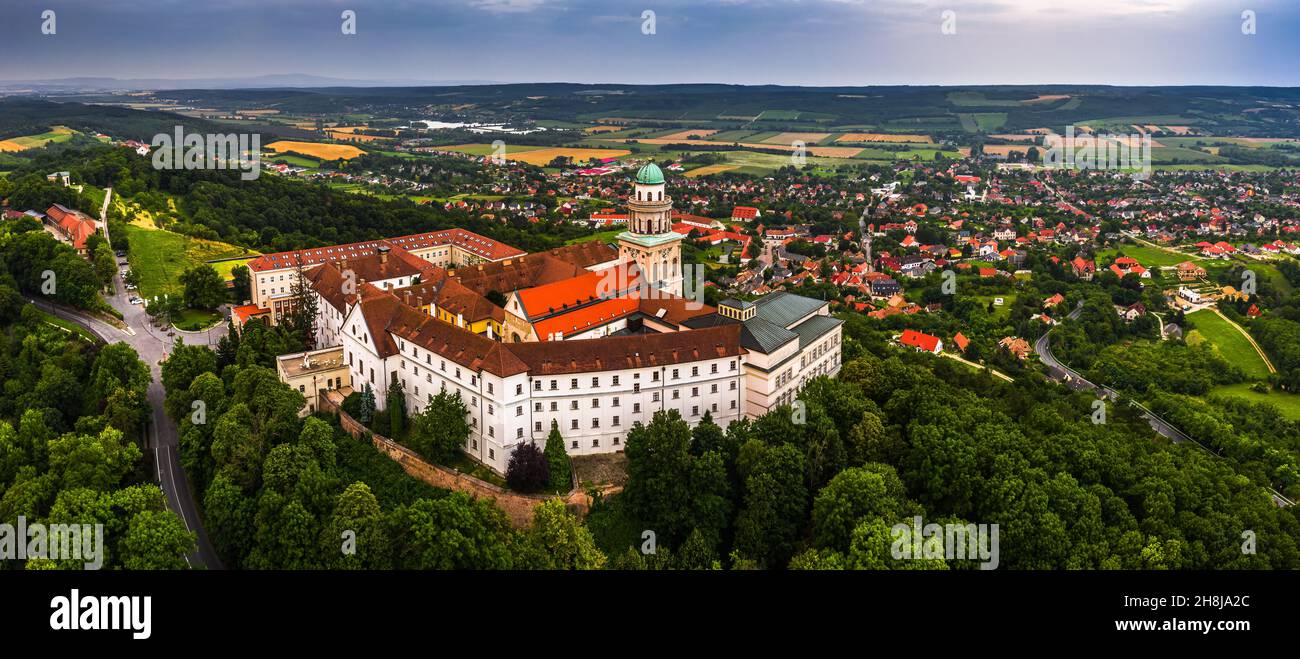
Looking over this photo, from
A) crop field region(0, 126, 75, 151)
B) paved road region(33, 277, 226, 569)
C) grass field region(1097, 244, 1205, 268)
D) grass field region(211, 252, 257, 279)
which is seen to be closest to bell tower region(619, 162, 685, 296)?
paved road region(33, 277, 226, 569)

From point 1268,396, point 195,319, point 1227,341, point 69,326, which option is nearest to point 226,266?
point 195,319

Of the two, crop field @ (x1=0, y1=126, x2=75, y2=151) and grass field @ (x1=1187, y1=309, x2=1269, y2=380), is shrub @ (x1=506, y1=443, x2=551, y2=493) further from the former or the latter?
crop field @ (x1=0, y1=126, x2=75, y2=151)

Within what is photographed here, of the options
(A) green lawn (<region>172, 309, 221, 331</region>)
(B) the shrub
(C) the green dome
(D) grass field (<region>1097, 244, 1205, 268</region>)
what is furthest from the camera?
(D) grass field (<region>1097, 244, 1205, 268</region>)

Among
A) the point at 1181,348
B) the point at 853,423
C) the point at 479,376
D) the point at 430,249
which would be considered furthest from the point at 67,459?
the point at 1181,348

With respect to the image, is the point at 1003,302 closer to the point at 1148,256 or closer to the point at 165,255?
the point at 1148,256

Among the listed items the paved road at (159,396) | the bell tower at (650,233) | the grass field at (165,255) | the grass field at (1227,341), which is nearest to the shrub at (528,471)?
→ the paved road at (159,396)
